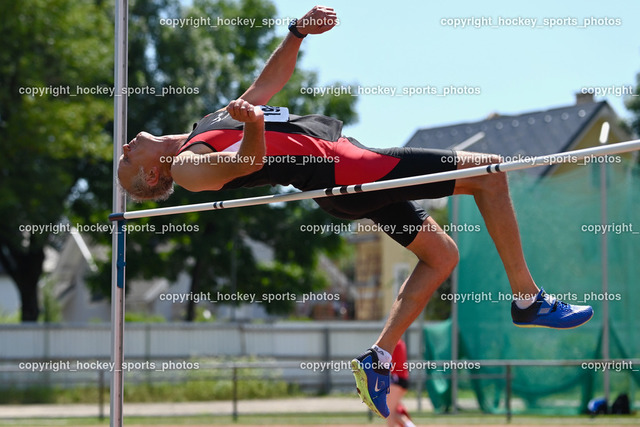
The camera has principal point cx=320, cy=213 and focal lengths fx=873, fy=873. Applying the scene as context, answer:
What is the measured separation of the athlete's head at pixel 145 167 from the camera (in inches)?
186

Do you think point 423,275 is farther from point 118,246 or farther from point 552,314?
point 118,246

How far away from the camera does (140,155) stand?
15.6ft

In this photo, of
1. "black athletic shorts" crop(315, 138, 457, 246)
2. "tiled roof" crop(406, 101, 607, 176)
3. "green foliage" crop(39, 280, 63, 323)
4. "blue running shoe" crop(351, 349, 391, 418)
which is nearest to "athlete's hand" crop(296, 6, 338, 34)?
"black athletic shorts" crop(315, 138, 457, 246)

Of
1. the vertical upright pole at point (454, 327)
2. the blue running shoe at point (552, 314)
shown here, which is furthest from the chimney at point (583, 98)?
the blue running shoe at point (552, 314)

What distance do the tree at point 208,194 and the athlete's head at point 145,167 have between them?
16.6 meters

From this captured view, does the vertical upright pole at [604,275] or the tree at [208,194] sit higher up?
the tree at [208,194]

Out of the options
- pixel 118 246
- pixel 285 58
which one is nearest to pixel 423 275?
pixel 285 58

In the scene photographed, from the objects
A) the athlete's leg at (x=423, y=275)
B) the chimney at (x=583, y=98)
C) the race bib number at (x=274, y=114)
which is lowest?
the athlete's leg at (x=423, y=275)

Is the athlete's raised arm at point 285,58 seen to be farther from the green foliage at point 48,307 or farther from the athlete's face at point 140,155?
the green foliage at point 48,307

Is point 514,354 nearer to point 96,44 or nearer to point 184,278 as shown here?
point 96,44

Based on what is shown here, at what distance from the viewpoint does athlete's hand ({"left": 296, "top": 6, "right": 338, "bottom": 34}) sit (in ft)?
14.7

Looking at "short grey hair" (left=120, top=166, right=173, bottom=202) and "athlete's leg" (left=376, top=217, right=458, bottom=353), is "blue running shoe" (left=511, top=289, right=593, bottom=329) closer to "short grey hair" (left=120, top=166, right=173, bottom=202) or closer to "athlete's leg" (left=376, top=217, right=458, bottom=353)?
"athlete's leg" (left=376, top=217, right=458, bottom=353)

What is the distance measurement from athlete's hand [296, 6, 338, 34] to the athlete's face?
1.02 meters

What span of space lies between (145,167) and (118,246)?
2.57ft
